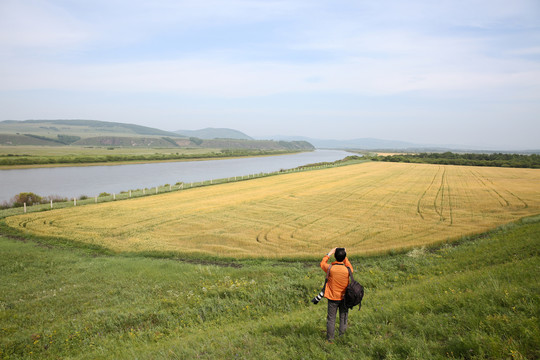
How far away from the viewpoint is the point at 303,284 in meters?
9.82

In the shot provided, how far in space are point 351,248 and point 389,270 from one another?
3.52m

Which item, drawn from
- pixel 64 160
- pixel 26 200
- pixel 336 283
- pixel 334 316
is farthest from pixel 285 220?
pixel 64 160

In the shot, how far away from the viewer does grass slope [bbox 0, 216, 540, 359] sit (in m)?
5.28

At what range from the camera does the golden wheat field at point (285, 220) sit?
621 inches

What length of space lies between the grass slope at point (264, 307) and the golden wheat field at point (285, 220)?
7.59 ft

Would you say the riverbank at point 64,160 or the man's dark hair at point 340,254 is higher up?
the man's dark hair at point 340,254

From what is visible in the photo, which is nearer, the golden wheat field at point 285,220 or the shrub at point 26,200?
the golden wheat field at point 285,220

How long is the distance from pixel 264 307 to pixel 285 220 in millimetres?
12344

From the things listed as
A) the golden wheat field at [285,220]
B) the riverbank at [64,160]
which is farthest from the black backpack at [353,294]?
the riverbank at [64,160]

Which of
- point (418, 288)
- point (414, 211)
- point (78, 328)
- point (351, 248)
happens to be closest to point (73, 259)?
point (78, 328)

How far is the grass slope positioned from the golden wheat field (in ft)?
7.59

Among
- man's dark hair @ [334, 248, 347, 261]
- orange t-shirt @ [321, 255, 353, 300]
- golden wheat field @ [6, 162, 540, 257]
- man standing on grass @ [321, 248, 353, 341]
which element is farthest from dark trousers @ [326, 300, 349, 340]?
golden wheat field @ [6, 162, 540, 257]

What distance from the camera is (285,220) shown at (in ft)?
68.1

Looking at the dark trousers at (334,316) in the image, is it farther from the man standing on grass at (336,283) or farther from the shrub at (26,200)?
the shrub at (26,200)
